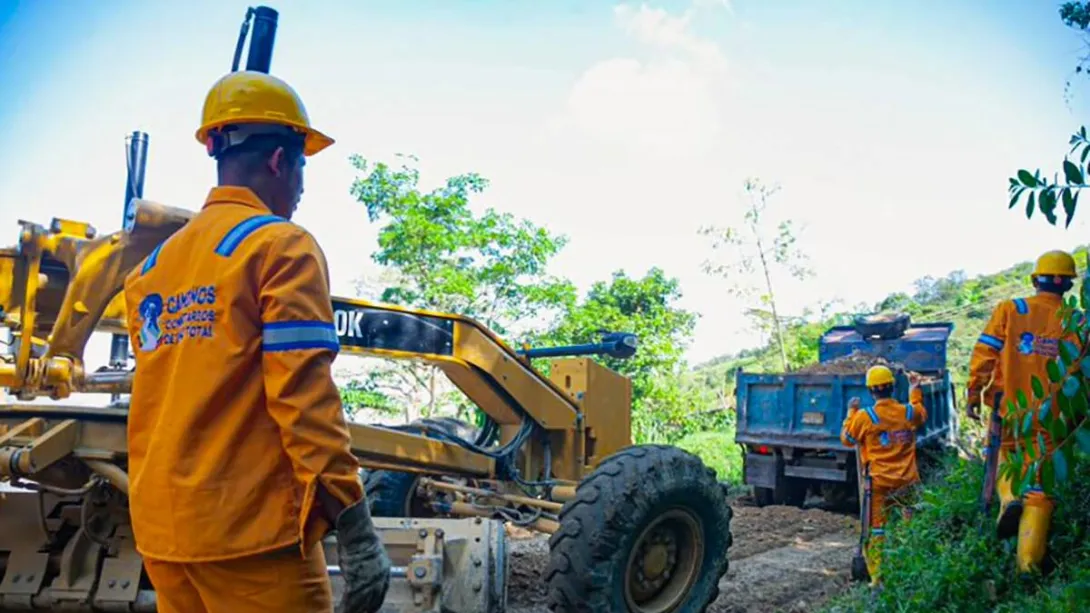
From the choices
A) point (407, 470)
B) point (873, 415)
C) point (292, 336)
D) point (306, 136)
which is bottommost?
point (407, 470)

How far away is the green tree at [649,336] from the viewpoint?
19.0 meters

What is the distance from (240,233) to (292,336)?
13.5 inches

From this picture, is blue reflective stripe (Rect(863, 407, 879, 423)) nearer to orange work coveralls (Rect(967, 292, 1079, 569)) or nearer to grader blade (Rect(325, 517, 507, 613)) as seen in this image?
orange work coveralls (Rect(967, 292, 1079, 569))

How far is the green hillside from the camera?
27.6 meters

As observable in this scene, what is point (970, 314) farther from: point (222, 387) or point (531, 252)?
point (222, 387)

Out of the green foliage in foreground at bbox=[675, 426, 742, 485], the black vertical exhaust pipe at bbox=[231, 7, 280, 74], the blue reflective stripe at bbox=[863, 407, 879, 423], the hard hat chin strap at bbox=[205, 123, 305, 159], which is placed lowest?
the green foliage in foreground at bbox=[675, 426, 742, 485]

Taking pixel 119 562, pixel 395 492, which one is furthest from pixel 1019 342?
pixel 119 562

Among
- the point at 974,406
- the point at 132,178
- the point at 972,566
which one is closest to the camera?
the point at 972,566

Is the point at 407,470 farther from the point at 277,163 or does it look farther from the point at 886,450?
the point at 886,450

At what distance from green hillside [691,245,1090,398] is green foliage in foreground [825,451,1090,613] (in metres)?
16.0

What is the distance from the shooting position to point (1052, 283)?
5414mm

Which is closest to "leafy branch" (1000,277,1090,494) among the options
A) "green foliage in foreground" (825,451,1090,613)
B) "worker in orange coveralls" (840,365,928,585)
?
"green foliage in foreground" (825,451,1090,613)

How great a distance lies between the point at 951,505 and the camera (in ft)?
19.2

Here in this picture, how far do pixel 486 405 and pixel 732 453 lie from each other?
471 inches
